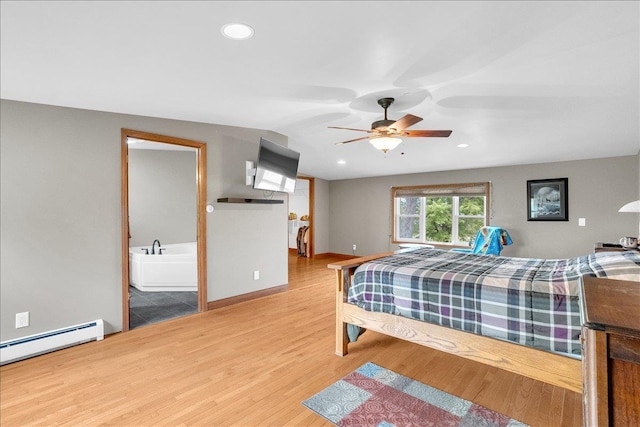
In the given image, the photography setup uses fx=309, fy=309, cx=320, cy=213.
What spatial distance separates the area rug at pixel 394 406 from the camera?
6.01ft

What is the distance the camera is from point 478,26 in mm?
1725

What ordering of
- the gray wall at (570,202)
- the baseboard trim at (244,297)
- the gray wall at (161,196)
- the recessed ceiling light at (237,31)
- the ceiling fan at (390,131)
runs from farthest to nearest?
the gray wall at (161,196)
the gray wall at (570,202)
the baseboard trim at (244,297)
the ceiling fan at (390,131)
the recessed ceiling light at (237,31)

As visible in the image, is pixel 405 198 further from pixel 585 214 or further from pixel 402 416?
pixel 402 416

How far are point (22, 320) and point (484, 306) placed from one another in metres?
3.67

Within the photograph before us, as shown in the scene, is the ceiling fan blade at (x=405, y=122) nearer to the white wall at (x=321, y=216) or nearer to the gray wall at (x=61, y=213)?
the gray wall at (x=61, y=213)

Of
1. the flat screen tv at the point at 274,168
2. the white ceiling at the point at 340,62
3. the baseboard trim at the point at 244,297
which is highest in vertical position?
the white ceiling at the point at 340,62

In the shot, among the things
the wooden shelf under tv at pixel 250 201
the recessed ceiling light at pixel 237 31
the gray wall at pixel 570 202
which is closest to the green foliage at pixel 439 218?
the gray wall at pixel 570 202

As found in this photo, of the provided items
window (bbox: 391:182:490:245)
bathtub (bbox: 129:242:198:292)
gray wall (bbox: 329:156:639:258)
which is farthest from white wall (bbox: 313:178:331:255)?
bathtub (bbox: 129:242:198:292)

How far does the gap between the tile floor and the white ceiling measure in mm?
2284

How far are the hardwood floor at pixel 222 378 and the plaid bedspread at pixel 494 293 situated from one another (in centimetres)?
52

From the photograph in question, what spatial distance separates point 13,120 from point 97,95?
720 mm

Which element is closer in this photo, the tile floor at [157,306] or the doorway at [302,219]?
the tile floor at [157,306]

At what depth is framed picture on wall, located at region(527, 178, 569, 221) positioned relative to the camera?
501cm

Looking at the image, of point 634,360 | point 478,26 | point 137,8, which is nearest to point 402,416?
point 634,360
